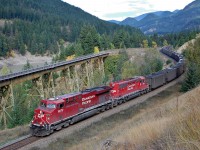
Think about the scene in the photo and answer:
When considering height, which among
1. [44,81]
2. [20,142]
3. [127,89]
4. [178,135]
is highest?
[178,135]

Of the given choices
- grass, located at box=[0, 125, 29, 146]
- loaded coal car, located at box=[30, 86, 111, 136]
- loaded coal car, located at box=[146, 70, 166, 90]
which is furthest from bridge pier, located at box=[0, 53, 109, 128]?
loaded coal car, located at box=[146, 70, 166, 90]

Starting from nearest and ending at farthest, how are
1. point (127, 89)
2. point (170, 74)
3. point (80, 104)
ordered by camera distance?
1. point (80, 104)
2. point (127, 89)
3. point (170, 74)

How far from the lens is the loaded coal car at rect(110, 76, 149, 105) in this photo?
109 ft

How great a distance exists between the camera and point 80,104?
87.7 ft

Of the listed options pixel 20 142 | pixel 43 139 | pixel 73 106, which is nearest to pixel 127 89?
pixel 73 106

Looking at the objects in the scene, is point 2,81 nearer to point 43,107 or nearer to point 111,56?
point 43,107

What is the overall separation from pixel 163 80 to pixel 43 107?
2537 centimetres

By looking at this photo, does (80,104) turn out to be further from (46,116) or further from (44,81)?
(44,81)

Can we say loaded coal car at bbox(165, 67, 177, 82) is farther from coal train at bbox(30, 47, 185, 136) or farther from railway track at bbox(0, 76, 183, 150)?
railway track at bbox(0, 76, 183, 150)

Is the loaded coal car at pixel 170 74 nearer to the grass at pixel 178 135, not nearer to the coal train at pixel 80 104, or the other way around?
the coal train at pixel 80 104

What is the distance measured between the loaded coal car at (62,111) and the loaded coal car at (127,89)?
4.10 metres

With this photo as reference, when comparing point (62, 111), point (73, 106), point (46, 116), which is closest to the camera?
point (46, 116)

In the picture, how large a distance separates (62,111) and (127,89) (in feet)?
43.1

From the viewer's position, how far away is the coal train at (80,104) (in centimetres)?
2336
